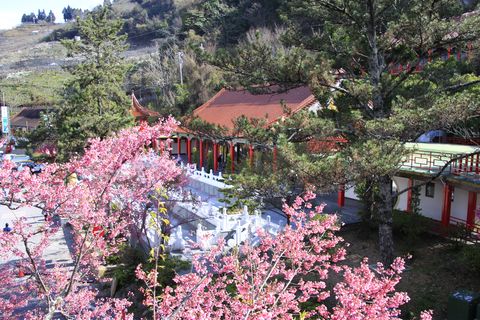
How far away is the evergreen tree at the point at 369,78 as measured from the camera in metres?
8.80

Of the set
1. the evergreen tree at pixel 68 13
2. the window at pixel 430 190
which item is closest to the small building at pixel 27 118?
the window at pixel 430 190

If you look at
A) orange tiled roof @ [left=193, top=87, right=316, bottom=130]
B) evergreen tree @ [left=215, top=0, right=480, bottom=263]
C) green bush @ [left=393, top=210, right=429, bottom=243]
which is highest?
evergreen tree @ [left=215, top=0, right=480, bottom=263]

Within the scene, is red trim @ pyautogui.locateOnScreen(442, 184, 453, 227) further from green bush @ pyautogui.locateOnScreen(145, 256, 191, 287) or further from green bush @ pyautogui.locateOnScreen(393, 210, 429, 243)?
green bush @ pyautogui.locateOnScreen(145, 256, 191, 287)

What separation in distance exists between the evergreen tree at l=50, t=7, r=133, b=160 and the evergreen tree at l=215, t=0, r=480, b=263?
12297 millimetres

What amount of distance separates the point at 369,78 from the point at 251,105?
1369cm

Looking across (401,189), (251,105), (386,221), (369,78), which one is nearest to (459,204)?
(401,189)

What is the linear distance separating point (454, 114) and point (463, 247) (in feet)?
13.9

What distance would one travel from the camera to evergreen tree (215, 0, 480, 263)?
8.80 metres

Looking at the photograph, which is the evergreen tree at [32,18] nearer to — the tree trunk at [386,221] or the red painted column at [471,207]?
the red painted column at [471,207]

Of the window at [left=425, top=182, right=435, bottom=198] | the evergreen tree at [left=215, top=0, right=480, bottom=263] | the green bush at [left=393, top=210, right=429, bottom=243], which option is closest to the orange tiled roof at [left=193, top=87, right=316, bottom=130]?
the window at [left=425, top=182, right=435, bottom=198]

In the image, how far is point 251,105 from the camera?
80.5ft

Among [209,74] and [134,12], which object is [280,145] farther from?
[134,12]

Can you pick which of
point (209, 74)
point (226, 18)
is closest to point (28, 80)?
point (226, 18)

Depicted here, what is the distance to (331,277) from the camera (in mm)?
11117
